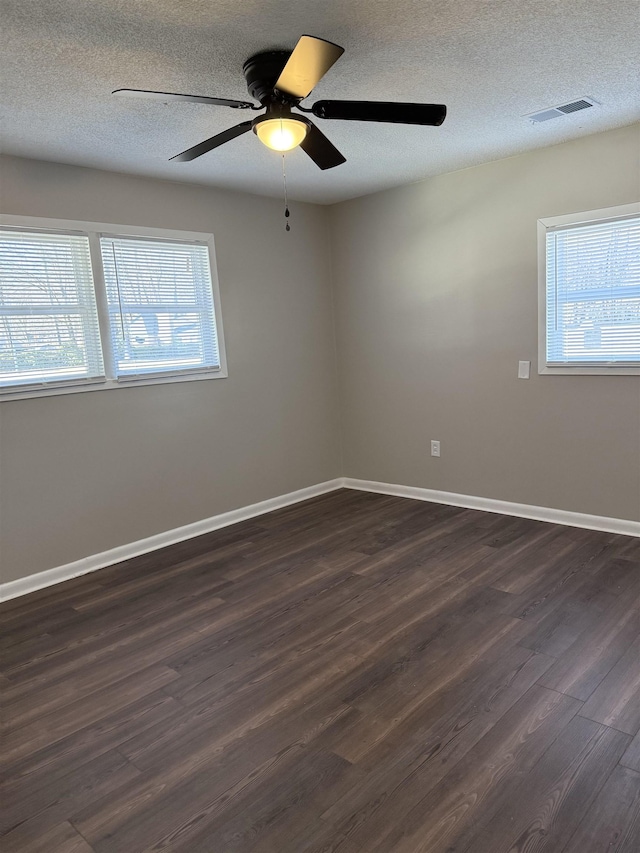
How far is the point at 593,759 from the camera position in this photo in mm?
1847

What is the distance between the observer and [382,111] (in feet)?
7.09

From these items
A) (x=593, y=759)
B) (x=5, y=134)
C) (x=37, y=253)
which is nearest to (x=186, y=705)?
(x=593, y=759)

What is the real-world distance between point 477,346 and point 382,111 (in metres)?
2.40

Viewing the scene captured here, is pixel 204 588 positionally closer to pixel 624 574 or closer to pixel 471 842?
A: pixel 471 842

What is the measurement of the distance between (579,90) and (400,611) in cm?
274

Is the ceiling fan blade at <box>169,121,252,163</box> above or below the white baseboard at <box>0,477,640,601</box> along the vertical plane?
above

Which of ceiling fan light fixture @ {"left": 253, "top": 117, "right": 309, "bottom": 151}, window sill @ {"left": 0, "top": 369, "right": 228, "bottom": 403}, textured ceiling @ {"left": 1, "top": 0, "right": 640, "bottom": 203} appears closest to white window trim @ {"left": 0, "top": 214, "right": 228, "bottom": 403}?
window sill @ {"left": 0, "top": 369, "right": 228, "bottom": 403}

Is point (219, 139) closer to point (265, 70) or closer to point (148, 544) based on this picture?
point (265, 70)

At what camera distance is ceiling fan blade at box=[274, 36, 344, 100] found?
1.81 m

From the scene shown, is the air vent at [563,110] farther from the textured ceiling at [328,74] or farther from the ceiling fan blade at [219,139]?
the ceiling fan blade at [219,139]

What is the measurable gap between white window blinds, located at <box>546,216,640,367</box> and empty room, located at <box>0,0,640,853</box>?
0.06ft

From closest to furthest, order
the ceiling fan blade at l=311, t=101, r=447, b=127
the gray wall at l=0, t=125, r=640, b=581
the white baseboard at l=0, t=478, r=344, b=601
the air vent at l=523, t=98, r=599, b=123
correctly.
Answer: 1. the ceiling fan blade at l=311, t=101, r=447, b=127
2. the air vent at l=523, t=98, r=599, b=123
3. the white baseboard at l=0, t=478, r=344, b=601
4. the gray wall at l=0, t=125, r=640, b=581

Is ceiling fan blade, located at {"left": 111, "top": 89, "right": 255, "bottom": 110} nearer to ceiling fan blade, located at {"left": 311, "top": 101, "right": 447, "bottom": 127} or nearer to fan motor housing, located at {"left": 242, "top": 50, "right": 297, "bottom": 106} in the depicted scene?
fan motor housing, located at {"left": 242, "top": 50, "right": 297, "bottom": 106}

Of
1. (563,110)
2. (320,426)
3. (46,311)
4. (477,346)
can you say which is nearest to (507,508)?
(477,346)
